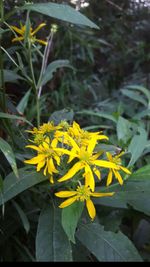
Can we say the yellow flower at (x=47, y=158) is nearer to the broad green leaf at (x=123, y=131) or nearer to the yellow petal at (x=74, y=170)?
the yellow petal at (x=74, y=170)

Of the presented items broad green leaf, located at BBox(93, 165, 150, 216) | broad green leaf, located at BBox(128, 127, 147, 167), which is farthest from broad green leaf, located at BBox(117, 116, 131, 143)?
broad green leaf, located at BBox(93, 165, 150, 216)

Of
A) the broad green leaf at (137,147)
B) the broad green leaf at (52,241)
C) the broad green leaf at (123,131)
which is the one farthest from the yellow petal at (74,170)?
the broad green leaf at (123,131)

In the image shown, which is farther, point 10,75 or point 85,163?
point 10,75

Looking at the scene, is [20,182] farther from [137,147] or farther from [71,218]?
[137,147]

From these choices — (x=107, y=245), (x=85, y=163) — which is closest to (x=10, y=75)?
(x=85, y=163)

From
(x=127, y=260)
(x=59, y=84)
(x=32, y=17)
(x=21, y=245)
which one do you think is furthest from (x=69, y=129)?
(x=59, y=84)

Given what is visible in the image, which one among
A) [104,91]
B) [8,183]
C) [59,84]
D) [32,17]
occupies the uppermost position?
[32,17]

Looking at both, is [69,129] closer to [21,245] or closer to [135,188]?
[135,188]
